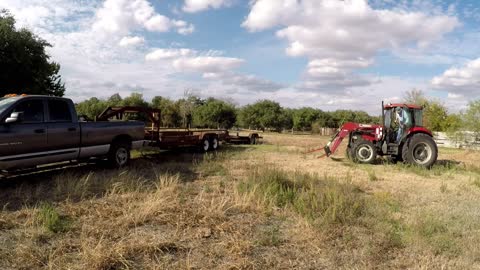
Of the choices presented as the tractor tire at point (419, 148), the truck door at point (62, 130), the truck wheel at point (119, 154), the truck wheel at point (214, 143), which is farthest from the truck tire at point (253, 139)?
the truck door at point (62, 130)

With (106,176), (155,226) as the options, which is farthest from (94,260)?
(106,176)

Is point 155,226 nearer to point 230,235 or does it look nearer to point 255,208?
point 230,235

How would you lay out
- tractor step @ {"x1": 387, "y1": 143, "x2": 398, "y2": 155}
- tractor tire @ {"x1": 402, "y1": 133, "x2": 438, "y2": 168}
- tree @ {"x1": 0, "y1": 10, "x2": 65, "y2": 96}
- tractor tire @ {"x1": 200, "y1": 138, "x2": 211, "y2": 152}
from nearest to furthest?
tractor tire @ {"x1": 402, "y1": 133, "x2": 438, "y2": 168}
tractor step @ {"x1": 387, "y1": 143, "x2": 398, "y2": 155}
tractor tire @ {"x1": 200, "y1": 138, "x2": 211, "y2": 152}
tree @ {"x1": 0, "y1": 10, "x2": 65, "y2": 96}

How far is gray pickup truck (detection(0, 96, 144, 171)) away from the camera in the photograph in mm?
8633

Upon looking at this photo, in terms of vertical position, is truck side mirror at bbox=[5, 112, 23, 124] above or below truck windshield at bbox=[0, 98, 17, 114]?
below

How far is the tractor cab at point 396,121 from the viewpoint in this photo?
15328 millimetres

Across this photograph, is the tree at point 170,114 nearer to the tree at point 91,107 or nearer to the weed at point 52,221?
the tree at point 91,107

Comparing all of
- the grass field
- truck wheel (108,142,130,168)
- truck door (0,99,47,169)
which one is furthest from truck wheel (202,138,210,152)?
truck door (0,99,47,169)

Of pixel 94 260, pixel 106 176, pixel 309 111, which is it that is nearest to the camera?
pixel 94 260

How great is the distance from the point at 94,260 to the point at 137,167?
762 cm

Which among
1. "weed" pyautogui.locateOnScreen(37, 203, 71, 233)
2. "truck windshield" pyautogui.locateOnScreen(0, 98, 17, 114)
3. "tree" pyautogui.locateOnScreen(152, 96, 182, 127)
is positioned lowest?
"weed" pyautogui.locateOnScreen(37, 203, 71, 233)

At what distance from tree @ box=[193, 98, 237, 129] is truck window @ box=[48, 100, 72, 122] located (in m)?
52.3

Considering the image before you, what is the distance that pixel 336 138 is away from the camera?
1645 centimetres

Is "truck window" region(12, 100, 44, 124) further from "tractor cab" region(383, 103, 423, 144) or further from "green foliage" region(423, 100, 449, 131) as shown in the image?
"green foliage" region(423, 100, 449, 131)
